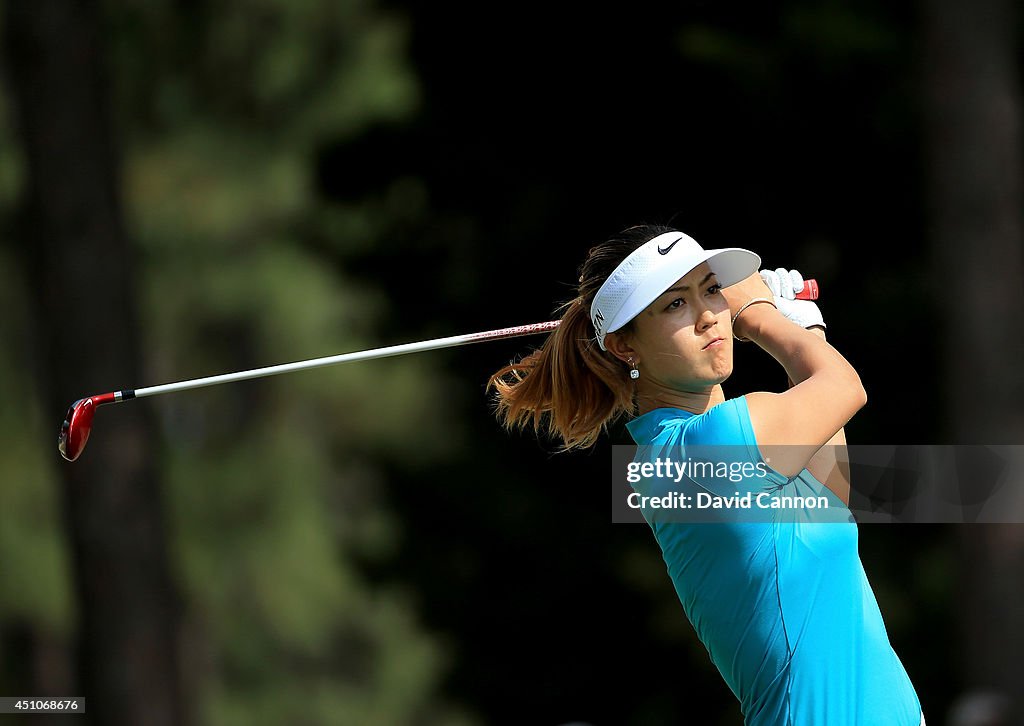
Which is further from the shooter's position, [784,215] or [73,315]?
[784,215]

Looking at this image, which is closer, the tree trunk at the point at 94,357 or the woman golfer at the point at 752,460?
the woman golfer at the point at 752,460

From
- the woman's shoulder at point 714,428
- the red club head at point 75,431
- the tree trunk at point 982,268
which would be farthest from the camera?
the tree trunk at point 982,268

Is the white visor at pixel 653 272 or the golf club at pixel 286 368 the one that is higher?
the white visor at pixel 653 272

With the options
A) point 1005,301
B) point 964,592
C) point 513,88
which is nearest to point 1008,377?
point 1005,301

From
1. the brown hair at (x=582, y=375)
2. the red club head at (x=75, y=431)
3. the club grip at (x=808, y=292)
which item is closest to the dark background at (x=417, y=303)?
the red club head at (x=75, y=431)

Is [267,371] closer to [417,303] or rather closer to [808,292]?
[808,292]

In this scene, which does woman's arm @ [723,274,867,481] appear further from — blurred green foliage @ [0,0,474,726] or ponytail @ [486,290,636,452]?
blurred green foliage @ [0,0,474,726]

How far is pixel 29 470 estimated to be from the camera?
36.7ft

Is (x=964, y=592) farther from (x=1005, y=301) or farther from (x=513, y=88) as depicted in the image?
(x=513, y=88)

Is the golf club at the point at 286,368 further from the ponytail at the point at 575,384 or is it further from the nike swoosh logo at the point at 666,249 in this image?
the nike swoosh logo at the point at 666,249

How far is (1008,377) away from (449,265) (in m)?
5.65

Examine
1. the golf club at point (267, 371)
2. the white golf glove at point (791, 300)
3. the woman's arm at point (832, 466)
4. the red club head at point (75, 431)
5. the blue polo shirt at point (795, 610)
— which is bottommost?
the blue polo shirt at point (795, 610)

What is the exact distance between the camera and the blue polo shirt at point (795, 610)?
102 inches

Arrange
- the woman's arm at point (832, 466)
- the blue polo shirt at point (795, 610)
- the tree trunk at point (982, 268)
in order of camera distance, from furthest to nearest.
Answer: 1. the tree trunk at point (982, 268)
2. the woman's arm at point (832, 466)
3. the blue polo shirt at point (795, 610)
